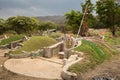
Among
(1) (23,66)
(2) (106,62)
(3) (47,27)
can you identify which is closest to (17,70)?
(1) (23,66)

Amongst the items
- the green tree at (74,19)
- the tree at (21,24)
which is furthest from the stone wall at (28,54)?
the tree at (21,24)

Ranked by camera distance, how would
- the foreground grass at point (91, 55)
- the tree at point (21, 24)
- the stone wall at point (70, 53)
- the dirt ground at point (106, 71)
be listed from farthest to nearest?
the tree at point (21, 24) → the stone wall at point (70, 53) → the foreground grass at point (91, 55) → the dirt ground at point (106, 71)

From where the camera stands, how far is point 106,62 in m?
19.4

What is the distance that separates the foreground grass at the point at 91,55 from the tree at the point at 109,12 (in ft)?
51.0

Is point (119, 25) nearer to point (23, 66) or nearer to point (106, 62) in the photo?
point (106, 62)

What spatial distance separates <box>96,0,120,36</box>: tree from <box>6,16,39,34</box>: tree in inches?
607

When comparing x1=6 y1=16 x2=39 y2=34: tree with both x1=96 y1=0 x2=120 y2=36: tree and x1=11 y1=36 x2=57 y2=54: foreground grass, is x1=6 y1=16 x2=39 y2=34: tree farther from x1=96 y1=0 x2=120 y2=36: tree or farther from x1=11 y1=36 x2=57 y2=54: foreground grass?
x1=11 y1=36 x2=57 y2=54: foreground grass

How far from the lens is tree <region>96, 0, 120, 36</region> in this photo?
37.9m

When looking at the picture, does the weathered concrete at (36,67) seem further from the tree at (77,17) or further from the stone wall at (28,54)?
the tree at (77,17)

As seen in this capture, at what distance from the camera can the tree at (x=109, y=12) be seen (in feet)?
124

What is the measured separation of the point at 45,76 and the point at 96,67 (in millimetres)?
4256

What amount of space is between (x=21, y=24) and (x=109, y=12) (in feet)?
59.4

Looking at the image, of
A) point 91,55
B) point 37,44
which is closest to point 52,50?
point 37,44

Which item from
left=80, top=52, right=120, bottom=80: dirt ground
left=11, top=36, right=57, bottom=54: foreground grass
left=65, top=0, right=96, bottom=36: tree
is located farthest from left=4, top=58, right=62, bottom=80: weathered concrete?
left=65, top=0, right=96, bottom=36: tree
